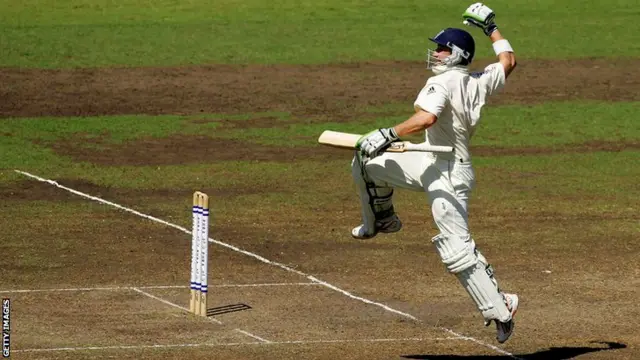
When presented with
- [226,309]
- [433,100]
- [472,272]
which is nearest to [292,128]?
[226,309]

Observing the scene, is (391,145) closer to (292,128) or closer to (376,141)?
(376,141)

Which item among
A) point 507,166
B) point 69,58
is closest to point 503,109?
point 507,166

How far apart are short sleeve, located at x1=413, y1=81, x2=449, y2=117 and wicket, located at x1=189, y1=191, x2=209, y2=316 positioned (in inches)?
107

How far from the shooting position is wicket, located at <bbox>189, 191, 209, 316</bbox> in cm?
1453

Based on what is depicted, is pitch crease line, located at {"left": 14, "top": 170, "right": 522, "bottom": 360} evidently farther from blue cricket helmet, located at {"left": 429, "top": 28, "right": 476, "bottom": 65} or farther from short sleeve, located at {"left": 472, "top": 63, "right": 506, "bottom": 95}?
blue cricket helmet, located at {"left": 429, "top": 28, "right": 476, "bottom": 65}

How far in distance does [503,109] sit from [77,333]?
14604mm

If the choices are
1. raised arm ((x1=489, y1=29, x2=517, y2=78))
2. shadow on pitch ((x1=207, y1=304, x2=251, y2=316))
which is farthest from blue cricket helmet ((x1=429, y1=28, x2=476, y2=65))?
shadow on pitch ((x1=207, y1=304, x2=251, y2=316))

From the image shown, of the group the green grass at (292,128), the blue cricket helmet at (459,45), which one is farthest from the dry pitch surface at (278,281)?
the blue cricket helmet at (459,45)

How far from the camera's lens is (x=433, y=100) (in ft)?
42.0

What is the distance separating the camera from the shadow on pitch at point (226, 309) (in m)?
15.0

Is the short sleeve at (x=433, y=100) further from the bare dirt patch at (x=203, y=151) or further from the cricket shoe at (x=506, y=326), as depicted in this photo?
the bare dirt patch at (x=203, y=151)

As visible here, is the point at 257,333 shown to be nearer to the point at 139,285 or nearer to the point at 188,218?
the point at 139,285

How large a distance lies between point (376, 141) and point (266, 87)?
16.1m

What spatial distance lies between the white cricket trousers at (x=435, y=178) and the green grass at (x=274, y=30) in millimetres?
17533
